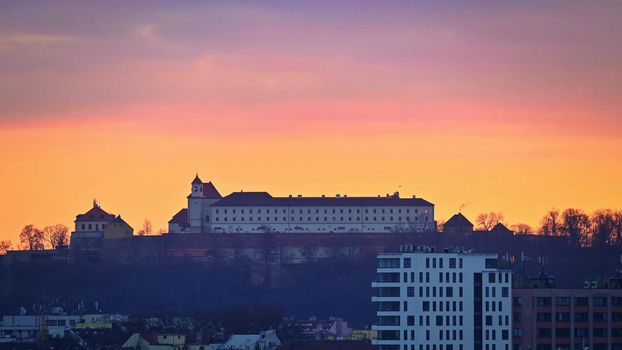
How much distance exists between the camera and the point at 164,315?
13200cm

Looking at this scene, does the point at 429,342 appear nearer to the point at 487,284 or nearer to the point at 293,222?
the point at 487,284

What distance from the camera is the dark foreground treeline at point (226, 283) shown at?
15238 cm

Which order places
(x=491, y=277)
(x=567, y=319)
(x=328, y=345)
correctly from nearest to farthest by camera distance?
(x=567, y=319) < (x=491, y=277) < (x=328, y=345)

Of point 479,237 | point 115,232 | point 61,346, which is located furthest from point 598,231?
point 61,346

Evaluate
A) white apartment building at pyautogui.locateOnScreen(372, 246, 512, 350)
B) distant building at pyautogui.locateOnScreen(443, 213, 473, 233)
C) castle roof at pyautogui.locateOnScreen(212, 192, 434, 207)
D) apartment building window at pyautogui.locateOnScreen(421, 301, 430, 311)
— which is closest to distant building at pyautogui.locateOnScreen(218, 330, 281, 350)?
white apartment building at pyautogui.locateOnScreen(372, 246, 512, 350)

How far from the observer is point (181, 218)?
192875 mm

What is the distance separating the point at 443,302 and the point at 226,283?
7781 cm

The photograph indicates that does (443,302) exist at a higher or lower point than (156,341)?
higher

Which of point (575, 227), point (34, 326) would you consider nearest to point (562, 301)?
point (34, 326)

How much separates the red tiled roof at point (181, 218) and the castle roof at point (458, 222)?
65.3 feet

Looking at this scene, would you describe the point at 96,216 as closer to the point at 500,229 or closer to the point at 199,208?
the point at 199,208

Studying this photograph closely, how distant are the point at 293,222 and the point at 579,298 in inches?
3981

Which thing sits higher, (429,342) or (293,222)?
(293,222)

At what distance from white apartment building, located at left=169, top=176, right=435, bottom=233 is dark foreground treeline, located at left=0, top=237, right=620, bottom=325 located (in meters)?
13.6
